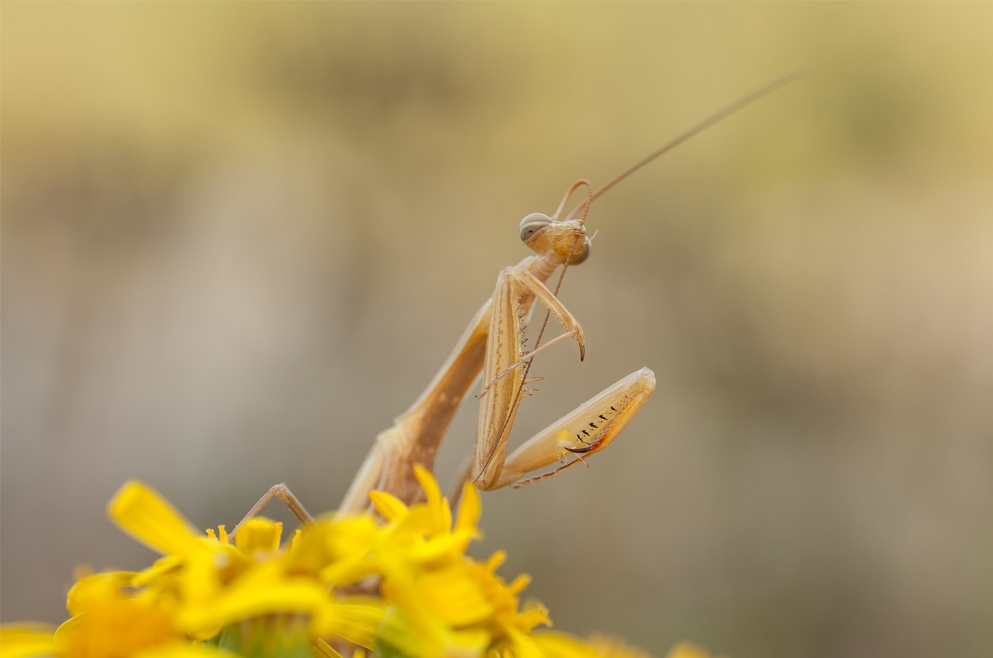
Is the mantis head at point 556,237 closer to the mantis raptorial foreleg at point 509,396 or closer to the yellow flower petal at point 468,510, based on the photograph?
the mantis raptorial foreleg at point 509,396

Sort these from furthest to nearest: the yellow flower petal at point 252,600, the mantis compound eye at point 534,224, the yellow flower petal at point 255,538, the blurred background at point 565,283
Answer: the blurred background at point 565,283
the mantis compound eye at point 534,224
the yellow flower petal at point 255,538
the yellow flower petal at point 252,600

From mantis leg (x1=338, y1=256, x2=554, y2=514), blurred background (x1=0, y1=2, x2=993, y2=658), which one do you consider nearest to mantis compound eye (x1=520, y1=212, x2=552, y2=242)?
mantis leg (x1=338, y1=256, x2=554, y2=514)

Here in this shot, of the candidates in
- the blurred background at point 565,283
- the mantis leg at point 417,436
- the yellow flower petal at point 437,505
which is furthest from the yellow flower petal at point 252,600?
the blurred background at point 565,283

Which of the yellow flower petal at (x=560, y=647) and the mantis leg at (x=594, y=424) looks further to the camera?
the mantis leg at (x=594, y=424)

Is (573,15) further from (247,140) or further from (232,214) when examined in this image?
(232,214)

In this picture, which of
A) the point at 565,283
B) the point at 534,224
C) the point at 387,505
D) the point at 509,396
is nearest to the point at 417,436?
the point at 509,396

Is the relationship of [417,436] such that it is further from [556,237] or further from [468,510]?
[468,510]
